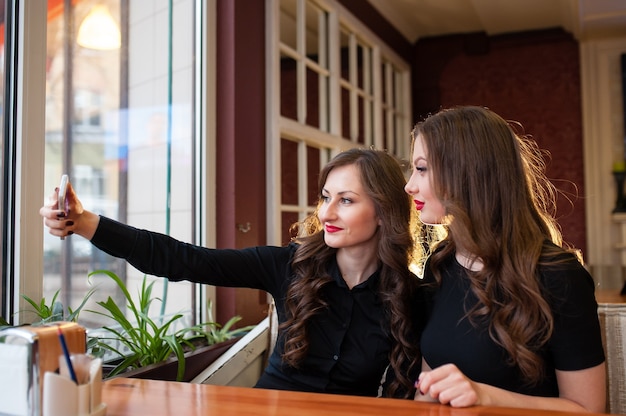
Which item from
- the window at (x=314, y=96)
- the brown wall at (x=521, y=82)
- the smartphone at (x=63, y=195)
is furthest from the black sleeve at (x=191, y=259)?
the brown wall at (x=521, y=82)

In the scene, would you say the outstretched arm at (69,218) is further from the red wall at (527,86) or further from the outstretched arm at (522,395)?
the red wall at (527,86)

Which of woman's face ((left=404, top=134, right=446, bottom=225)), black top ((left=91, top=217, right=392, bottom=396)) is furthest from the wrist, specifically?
woman's face ((left=404, top=134, right=446, bottom=225))

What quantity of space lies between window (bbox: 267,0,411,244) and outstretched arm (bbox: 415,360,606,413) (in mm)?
1818

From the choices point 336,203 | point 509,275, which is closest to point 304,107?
point 336,203

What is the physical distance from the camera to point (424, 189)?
4.75ft

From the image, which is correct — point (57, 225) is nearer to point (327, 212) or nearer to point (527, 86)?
point (327, 212)

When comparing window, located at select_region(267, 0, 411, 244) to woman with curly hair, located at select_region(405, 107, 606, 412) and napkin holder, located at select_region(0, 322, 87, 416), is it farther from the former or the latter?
napkin holder, located at select_region(0, 322, 87, 416)

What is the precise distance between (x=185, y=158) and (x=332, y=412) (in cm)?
179

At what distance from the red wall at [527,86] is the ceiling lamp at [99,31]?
11.4 feet

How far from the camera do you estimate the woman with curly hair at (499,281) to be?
1233 mm

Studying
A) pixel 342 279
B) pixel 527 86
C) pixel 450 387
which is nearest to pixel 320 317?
pixel 342 279

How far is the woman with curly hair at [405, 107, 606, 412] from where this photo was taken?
1233mm

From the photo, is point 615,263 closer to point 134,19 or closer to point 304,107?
point 304,107

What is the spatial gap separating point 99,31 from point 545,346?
178cm
